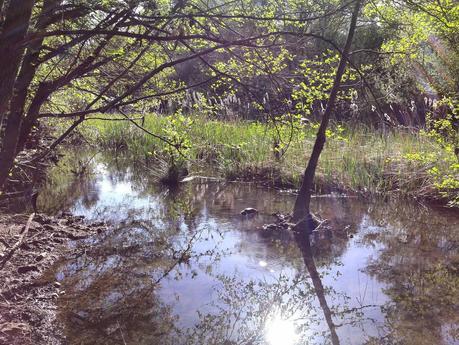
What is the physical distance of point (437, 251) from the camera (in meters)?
4.93

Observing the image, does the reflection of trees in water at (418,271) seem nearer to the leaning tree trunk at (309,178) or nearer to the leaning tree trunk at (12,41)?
the leaning tree trunk at (309,178)

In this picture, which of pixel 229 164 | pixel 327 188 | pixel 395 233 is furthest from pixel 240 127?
pixel 395 233

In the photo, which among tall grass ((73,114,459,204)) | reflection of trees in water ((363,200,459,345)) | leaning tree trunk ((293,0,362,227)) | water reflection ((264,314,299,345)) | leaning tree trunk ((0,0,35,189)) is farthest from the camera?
tall grass ((73,114,459,204))

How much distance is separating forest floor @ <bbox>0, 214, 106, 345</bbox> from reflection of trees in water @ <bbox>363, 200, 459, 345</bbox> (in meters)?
2.16

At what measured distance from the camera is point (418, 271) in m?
4.38

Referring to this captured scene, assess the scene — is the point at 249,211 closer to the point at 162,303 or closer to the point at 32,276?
the point at 162,303

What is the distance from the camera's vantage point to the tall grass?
704cm

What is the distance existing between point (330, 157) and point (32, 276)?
5355mm

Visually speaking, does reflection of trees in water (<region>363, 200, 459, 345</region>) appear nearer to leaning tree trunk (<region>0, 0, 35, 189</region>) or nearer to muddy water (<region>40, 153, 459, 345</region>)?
muddy water (<region>40, 153, 459, 345</region>)

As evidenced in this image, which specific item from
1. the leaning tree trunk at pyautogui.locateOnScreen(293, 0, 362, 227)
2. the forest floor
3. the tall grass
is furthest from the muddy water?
the tall grass

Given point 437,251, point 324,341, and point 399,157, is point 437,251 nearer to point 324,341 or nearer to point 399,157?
point 324,341

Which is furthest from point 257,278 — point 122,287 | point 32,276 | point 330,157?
point 330,157

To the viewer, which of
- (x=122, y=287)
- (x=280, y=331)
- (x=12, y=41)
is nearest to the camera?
(x=12, y=41)

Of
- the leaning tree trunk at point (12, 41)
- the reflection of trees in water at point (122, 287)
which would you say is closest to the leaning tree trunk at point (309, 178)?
the reflection of trees in water at point (122, 287)
